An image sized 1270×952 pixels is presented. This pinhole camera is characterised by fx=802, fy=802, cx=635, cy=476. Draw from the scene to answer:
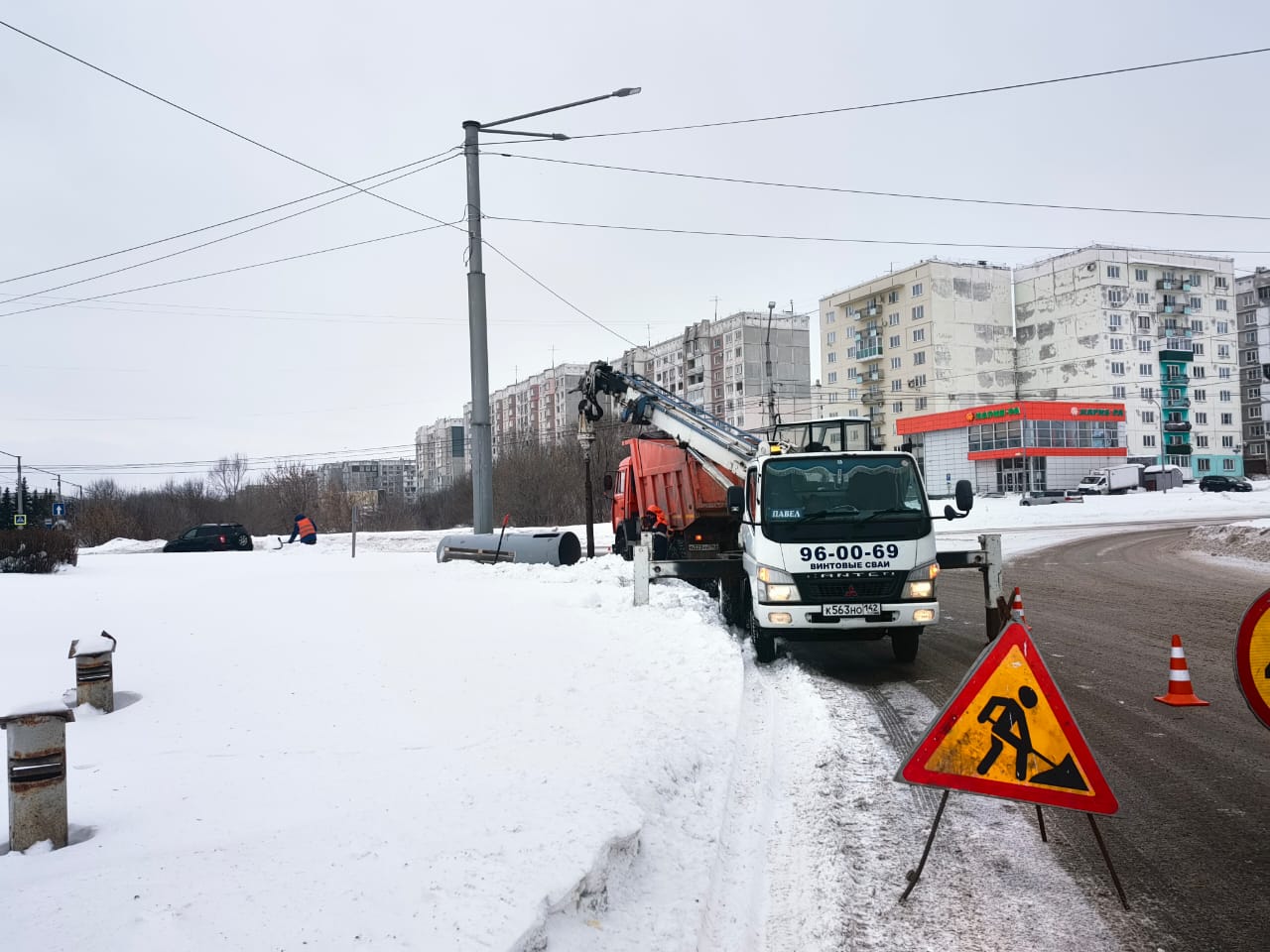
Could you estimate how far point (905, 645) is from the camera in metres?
8.70

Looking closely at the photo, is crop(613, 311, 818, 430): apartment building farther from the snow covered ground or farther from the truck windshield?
the snow covered ground

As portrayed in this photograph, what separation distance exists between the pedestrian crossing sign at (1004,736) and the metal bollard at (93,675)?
4.67 m

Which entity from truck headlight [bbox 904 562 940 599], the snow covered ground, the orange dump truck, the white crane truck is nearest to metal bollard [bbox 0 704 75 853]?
the snow covered ground

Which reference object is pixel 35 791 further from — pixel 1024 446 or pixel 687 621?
pixel 1024 446

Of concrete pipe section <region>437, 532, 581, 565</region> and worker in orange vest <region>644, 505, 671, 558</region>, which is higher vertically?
worker in orange vest <region>644, 505, 671, 558</region>

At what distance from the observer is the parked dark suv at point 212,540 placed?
30594 millimetres

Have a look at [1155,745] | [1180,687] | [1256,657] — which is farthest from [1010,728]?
[1180,687]

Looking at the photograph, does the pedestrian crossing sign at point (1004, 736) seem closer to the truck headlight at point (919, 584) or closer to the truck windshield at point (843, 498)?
the truck headlight at point (919, 584)

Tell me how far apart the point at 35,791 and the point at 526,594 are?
8744 millimetres

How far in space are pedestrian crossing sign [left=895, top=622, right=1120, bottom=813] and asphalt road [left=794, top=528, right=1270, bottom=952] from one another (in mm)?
512

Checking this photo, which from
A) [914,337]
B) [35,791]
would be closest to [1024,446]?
[914,337]

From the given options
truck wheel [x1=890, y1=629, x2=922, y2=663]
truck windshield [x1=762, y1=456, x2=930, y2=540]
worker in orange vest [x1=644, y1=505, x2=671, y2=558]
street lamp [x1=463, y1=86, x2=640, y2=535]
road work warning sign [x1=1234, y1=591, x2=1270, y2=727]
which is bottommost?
truck wheel [x1=890, y1=629, x2=922, y2=663]

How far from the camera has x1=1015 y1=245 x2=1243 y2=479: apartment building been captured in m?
71.4

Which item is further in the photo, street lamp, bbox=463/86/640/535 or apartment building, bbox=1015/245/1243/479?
apartment building, bbox=1015/245/1243/479
